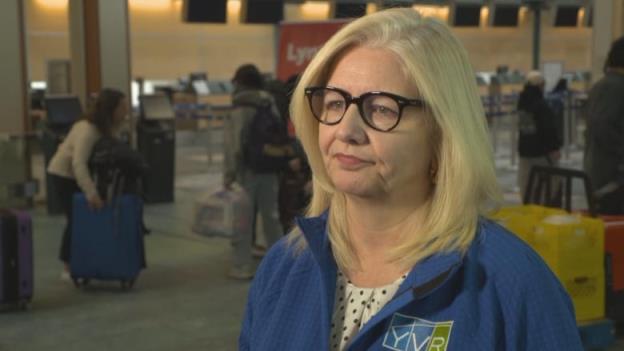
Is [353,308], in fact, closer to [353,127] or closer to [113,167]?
[353,127]

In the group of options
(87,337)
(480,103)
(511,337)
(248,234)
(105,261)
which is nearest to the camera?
(511,337)

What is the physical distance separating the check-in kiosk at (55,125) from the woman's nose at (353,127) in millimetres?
10430

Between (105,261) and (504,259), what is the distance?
20.5ft

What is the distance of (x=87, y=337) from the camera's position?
20.7 feet

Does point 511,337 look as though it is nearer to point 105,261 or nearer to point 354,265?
point 354,265

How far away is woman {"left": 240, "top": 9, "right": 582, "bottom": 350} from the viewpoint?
1.53 meters

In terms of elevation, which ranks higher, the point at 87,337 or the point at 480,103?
the point at 480,103

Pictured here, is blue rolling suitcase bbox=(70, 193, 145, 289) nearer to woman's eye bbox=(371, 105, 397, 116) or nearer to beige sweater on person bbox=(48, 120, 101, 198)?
beige sweater on person bbox=(48, 120, 101, 198)

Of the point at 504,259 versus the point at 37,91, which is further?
the point at 37,91

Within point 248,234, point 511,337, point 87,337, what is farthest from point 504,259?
point 248,234

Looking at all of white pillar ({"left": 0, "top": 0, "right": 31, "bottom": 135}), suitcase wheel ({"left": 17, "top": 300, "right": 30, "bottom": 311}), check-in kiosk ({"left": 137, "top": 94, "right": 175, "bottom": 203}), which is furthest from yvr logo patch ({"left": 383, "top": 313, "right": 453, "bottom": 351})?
check-in kiosk ({"left": 137, "top": 94, "right": 175, "bottom": 203})

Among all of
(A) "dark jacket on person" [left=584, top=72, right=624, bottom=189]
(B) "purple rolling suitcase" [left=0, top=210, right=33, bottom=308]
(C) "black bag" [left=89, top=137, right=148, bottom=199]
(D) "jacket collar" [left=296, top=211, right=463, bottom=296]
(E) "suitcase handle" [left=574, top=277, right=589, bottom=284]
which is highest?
(D) "jacket collar" [left=296, top=211, right=463, bottom=296]

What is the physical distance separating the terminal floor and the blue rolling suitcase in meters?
0.21

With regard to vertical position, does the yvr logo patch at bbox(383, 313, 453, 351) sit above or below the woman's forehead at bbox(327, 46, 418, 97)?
below
